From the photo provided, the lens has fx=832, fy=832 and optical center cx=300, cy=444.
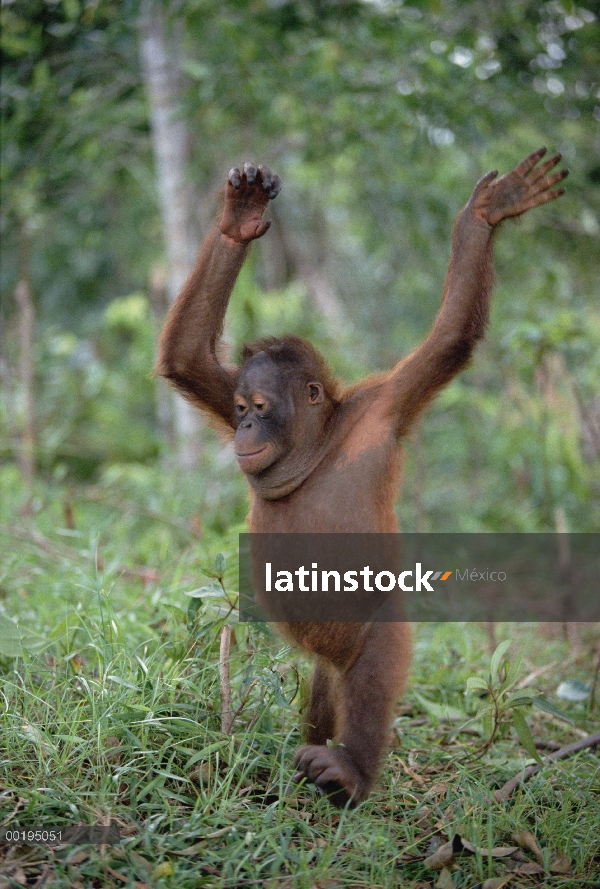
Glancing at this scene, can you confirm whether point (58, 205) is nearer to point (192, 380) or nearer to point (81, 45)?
point (81, 45)

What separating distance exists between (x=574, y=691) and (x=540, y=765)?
68 cm

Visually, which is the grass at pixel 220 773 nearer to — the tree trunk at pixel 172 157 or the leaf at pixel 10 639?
the leaf at pixel 10 639

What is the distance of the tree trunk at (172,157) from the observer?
705cm

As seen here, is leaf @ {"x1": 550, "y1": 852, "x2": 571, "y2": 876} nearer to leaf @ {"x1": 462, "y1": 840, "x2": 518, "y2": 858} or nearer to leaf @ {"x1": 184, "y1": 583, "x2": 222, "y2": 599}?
leaf @ {"x1": 462, "y1": 840, "x2": 518, "y2": 858}

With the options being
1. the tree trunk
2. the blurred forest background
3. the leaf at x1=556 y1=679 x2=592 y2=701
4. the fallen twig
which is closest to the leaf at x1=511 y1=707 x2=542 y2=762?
the fallen twig

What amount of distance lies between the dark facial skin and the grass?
0.62 meters

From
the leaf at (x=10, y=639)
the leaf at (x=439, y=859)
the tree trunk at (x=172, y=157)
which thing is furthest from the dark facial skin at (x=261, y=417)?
→ the tree trunk at (x=172, y=157)

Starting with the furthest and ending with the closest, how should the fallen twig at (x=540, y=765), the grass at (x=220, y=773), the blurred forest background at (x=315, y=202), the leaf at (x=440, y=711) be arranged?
1. the blurred forest background at (x=315, y=202)
2. the leaf at (x=440, y=711)
3. the fallen twig at (x=540, y=765)
4. the grass at (x=220, y=773)

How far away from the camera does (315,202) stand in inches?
426

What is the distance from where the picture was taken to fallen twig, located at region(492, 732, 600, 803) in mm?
2846

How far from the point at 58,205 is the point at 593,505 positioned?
223 inches

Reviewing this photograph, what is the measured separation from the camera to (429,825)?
2.69 m

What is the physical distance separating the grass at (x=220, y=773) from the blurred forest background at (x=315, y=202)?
1757mm

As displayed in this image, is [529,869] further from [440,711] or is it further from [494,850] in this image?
[440,711]
